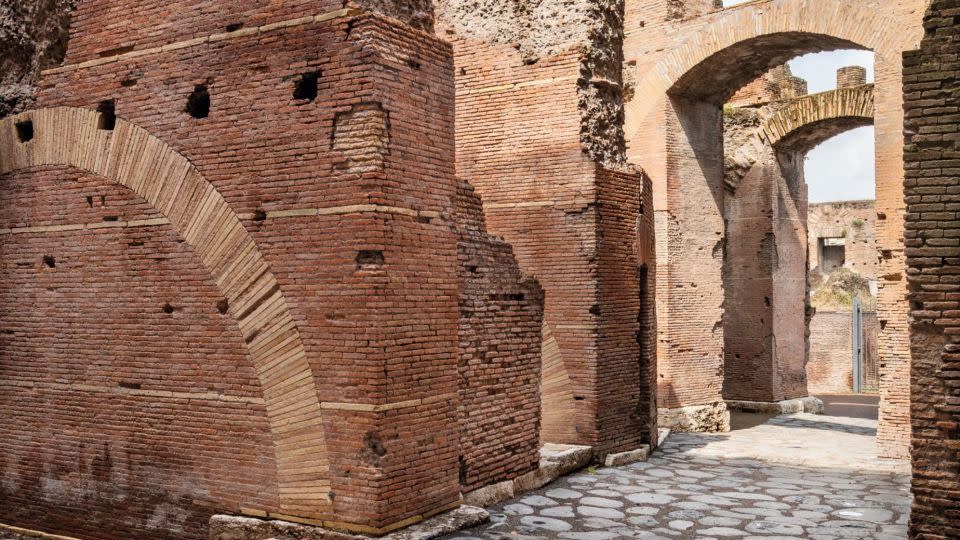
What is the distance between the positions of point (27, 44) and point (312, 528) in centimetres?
462

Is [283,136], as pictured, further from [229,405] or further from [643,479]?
[643,479]

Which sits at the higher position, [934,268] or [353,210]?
[353,210]

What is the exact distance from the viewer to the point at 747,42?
1106cm

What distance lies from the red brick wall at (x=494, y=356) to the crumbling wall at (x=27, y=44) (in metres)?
3.35

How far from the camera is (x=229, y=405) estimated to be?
219 inches

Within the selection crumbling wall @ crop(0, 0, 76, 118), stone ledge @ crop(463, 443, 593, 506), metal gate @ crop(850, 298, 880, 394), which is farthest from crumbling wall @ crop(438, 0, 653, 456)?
metal gate @ crop(850, 298, 880, 394)

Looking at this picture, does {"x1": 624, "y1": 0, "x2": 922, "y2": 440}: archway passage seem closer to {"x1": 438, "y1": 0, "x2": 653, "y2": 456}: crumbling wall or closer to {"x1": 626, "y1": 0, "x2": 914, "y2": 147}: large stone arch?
{"x1": 626, "y1": 0, "x2": 914, "y2": 147}: large stone arch

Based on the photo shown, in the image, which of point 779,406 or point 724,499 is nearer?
point 724,499

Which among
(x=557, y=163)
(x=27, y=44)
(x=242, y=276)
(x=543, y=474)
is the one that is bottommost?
(x=543, y=474)

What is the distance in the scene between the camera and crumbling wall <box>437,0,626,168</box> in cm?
837

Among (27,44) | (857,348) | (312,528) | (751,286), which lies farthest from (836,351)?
(27,44)

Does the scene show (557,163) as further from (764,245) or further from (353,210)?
(764,245)

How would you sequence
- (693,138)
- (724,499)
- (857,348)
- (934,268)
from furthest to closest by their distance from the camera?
(857,348), (693,138), (724,499), (934,268)

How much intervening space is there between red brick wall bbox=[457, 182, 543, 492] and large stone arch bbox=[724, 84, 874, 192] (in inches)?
305
